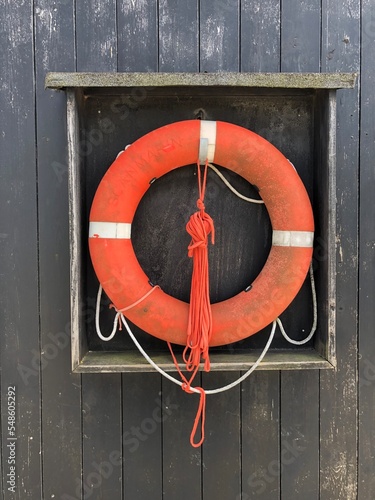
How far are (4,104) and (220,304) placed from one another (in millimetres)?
799

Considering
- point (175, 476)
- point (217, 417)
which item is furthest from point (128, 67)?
point (175, 476)

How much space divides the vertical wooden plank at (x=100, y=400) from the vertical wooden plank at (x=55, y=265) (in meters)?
0.02

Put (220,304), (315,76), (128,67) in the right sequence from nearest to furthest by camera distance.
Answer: (315,76) < (220,304) < (128,67)

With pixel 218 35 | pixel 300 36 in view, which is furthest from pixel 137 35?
pixel 300 36

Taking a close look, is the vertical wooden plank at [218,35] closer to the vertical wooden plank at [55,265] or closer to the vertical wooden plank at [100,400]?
the vertical wooden plank at [100,400]

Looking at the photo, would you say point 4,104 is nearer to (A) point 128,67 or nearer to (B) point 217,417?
(A) point 128,67

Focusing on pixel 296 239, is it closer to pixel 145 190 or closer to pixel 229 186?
pixel 229 186

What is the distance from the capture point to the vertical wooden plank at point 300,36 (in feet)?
4.50

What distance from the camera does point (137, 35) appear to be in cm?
136

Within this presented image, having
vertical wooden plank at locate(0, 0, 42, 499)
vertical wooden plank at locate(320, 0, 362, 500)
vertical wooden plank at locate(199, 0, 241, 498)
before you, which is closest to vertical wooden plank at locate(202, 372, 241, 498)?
vertical wooden plank at locate(199, 0, 241, 498)

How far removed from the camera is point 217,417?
4.56ft

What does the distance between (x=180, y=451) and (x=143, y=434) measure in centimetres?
11

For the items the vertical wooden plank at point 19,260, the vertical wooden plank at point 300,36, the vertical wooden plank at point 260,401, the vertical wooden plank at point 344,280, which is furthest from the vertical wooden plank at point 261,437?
the vertical wooden plank at point 300,36

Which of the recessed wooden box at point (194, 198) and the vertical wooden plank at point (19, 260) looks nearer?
the recessed wooden box at point (194, 198)
